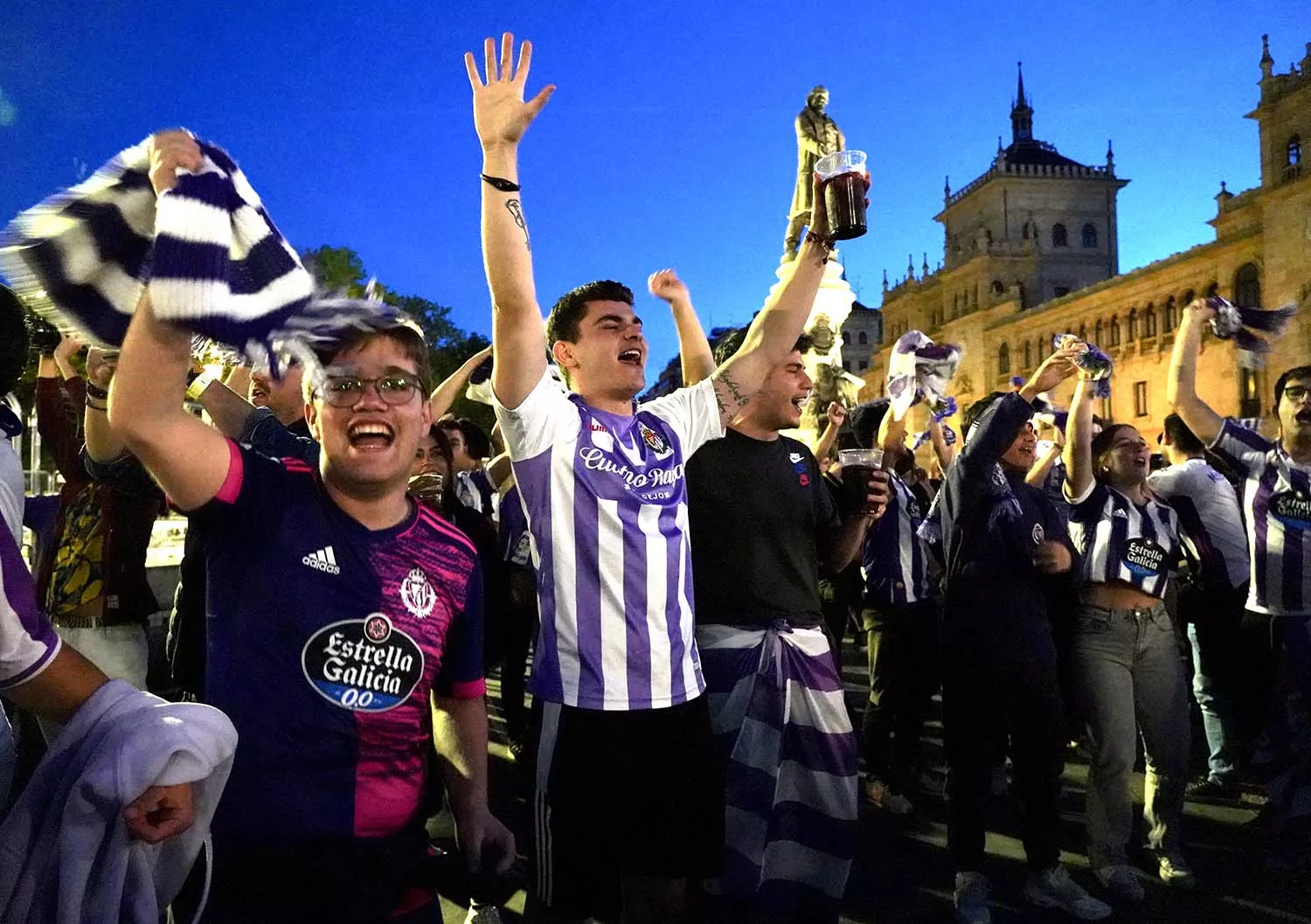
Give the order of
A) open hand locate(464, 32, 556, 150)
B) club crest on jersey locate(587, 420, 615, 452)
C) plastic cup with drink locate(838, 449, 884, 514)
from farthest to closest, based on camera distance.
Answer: plastic cup with drink locate(838, 449, 884, 514)
club crest on jersey locate(587, 420, 615, 452)
open hand locate(464, 32, 556, 150)

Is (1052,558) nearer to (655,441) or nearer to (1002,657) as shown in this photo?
(1002,657)

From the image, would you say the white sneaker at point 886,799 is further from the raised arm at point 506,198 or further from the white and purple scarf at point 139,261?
the white and purple scarf at point 139,261

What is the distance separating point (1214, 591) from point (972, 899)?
353cm

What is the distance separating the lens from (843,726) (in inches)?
145

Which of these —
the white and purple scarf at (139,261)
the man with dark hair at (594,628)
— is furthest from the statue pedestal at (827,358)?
the white and purple scarf at (139,261)

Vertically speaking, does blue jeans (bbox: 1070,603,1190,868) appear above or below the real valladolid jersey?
below

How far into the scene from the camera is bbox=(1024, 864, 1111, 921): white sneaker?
4.29 metres

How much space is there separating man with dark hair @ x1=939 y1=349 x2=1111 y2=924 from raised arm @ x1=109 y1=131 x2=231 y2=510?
3.49 m

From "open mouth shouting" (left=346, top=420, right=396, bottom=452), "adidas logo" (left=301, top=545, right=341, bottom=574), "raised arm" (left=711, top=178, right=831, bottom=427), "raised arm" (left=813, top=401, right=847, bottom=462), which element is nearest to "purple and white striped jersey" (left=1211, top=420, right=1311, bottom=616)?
"raised arm" (left=813, top=401, right=847, bottom=462)

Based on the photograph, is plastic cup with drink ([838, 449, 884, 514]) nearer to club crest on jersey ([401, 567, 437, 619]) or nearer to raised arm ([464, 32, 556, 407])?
raised arm ([464, 32, 556, 407])

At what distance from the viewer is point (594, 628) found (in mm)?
2877

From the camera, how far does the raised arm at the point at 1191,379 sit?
521 cm

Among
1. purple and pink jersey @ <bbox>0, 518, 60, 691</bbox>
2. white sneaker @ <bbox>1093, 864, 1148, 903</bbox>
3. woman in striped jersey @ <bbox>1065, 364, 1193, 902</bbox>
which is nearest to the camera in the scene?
purple and pink jersey @ <bbox>0, 518, 60, 691</bbox>

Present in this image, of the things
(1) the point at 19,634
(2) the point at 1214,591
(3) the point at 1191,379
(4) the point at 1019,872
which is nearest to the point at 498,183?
(1) the point at 19,634
